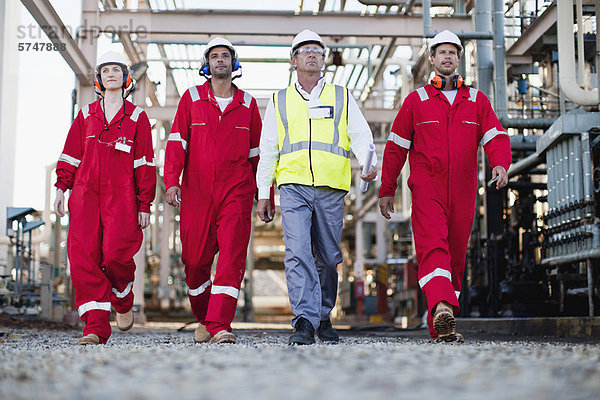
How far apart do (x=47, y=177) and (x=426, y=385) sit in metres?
16.2

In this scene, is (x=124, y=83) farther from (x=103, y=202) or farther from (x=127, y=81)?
(x=103, y=202)

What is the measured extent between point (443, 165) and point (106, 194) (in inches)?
80.7

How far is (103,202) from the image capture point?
506 centimetres

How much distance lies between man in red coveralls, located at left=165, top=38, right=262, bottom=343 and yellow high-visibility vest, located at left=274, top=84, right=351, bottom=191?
403 mm

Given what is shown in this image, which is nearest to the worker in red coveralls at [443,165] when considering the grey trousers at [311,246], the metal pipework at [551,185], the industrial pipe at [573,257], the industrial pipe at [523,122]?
the grey trousers at [311,246]

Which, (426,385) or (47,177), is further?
(47,177)

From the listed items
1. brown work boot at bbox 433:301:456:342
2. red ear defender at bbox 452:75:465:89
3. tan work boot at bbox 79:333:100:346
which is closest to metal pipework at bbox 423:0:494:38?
red ear defender at bbox 452:75:465:89

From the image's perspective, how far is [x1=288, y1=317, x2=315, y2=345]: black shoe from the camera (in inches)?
169

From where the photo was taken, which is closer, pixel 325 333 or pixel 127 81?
pixel 325 333

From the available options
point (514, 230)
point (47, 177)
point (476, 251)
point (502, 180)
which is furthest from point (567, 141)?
point (47, 177)

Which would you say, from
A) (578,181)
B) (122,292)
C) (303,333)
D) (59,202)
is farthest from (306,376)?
(578,181)

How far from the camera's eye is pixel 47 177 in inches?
683

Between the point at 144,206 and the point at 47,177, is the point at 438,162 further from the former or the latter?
the point at 47,177

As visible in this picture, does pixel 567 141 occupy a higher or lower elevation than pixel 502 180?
higher
